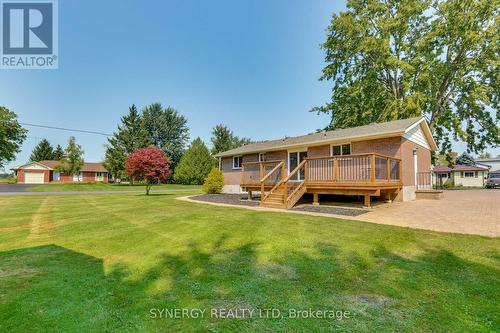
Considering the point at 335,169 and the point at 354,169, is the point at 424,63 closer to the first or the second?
the point at 354,169

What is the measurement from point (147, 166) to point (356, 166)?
51.8 ft

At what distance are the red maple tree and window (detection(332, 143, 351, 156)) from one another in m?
13.7

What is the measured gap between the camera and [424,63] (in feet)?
71.3

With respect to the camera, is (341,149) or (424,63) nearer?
(341,149)

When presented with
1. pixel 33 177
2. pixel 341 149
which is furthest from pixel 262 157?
pixel 33 177

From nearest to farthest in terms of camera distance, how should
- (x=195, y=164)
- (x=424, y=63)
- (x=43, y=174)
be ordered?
(x=424, y=63)
(x=195, y=164)
(x=43, y=174)

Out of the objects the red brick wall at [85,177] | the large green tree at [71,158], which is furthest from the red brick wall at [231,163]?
the red brick wall at [85,177]

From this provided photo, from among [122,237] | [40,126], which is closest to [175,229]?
[122,237]

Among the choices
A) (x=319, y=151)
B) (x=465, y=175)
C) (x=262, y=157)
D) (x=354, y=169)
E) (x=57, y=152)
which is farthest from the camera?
(x=57, y=152)

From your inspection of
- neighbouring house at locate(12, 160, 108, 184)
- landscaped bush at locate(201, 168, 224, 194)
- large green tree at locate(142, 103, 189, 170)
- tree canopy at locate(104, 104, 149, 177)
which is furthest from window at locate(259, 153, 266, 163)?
neighbouring house at locate(12, 160, 108, 184)

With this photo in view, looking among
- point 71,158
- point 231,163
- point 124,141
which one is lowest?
point 231,163

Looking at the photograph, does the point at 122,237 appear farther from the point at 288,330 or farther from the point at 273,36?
the point at 273,36

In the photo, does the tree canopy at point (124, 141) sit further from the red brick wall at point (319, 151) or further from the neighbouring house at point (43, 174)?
the red brick wall at point (319, 151)

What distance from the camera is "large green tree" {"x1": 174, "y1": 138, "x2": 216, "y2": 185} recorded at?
40312 millimetres
